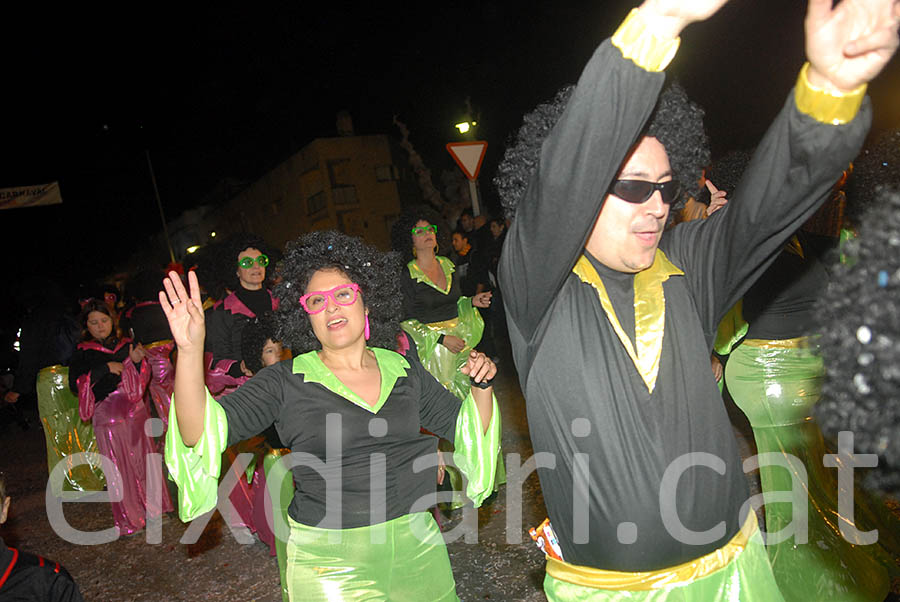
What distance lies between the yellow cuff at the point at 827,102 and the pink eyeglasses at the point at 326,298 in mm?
2168

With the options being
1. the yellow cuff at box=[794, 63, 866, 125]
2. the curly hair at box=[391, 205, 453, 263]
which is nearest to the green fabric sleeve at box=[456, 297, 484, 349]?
the curly hair at box=[391, 205, 453, 263]

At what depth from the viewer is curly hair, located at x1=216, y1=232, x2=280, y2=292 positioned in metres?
6.11

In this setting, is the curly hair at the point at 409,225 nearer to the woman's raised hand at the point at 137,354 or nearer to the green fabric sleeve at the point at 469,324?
the green fabric sleeve at the point at 469,324

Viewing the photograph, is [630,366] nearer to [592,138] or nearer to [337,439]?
[592,138]

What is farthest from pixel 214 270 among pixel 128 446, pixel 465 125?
pixel 465 125

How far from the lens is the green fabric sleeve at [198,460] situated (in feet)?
8.50

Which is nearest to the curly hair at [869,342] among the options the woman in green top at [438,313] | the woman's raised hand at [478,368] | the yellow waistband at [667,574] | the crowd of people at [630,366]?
the crowd of people at [630,366]

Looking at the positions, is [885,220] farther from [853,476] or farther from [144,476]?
[144,476]

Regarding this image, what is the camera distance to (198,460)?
8.57 ft

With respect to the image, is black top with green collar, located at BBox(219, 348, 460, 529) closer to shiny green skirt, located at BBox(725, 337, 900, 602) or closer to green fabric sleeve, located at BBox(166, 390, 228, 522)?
green fabric sleeve, located at BBox(166, 390, 228, 522)

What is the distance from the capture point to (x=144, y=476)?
6262mm

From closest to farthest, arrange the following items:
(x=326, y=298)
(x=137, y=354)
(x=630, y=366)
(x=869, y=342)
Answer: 1. (x=869, y=342)
2. (x=630, y=366)
3. (x=326, y=298)
4. (x=137, y=354)

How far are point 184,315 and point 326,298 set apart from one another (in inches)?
30.5

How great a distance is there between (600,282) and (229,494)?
4.58m
